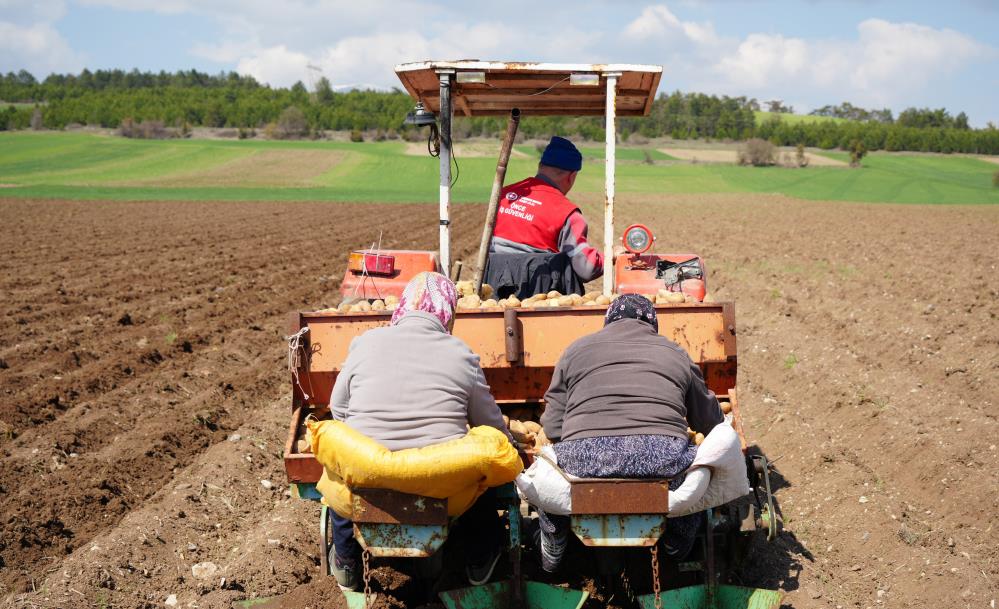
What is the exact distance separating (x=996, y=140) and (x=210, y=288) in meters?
90.9

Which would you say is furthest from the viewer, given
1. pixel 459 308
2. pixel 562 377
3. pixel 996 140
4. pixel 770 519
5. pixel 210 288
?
pixel 996 140

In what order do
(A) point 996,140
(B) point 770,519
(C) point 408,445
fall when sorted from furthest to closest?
(A) point 996,140 < (B) point 770,519 < (C) point 408,445

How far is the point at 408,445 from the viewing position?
359 centimetres

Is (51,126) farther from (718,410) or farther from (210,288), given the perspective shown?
(718,410)

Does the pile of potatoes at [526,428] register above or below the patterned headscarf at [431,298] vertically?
below

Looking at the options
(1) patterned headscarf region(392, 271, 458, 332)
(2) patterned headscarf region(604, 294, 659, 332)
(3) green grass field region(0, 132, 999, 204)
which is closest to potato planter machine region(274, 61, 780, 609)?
(2) patterned headscarf region(604, 294, 659, 332)

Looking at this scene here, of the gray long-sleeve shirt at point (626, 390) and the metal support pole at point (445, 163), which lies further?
the metal support pole at point (445, 163)

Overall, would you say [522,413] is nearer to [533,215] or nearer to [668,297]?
[668,297]

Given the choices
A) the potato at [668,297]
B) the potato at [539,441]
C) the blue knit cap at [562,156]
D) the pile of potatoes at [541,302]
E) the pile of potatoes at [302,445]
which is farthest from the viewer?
the blue knit cap at [562,156]

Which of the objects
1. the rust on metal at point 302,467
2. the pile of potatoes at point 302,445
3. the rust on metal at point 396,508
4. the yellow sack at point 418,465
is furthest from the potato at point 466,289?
the rust on metal at point 396,508

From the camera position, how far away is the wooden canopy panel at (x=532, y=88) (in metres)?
5.64

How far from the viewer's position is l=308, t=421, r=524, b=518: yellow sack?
11.2 feet

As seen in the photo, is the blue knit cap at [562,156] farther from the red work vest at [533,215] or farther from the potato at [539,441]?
the potato at [539,441]

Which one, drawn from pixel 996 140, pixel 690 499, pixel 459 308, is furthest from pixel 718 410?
pixel 996 140
